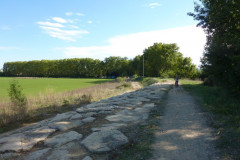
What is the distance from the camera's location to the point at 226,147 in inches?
122

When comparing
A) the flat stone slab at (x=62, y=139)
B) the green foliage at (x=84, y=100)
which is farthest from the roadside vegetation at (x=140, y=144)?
the green foliage at (x=84, y=100)

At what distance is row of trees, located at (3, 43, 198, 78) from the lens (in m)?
45.6

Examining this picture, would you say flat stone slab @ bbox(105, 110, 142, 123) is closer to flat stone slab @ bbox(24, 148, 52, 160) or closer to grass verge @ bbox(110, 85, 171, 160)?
grass verge @ bbox(110, 85, 171, 160)

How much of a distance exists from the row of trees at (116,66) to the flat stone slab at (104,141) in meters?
42.6

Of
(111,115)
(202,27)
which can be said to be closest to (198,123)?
(111,115)

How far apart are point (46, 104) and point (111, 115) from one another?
21.6 feet

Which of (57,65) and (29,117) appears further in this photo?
(57,65)

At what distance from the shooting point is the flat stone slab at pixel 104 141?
309 cm

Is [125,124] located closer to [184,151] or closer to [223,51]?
[184,151]

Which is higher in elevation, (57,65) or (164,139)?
(57,65)

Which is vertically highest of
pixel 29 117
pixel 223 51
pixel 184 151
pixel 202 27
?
pixel 202 27

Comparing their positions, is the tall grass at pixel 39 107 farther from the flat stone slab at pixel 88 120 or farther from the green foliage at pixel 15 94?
the flat stone slab at pixel 88 120

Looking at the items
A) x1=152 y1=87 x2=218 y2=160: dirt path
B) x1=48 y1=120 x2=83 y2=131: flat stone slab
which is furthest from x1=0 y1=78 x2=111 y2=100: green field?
x1=152 y1=87 x2=218 y2=160: dirt path

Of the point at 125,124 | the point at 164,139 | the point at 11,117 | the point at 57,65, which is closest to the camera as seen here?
the point at 164,139
